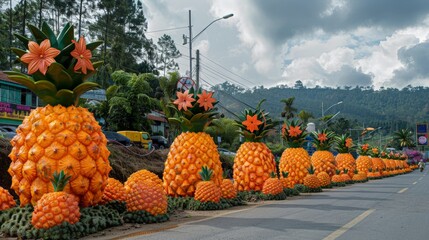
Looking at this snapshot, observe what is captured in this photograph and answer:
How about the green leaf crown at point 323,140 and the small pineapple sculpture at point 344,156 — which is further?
the small pineapple sculpture at point 344,156

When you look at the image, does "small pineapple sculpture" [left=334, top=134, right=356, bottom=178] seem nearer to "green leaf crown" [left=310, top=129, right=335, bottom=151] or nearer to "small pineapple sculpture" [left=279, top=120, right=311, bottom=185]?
"green leaf crown" [left=310, top=129, right=335, bottom=151]

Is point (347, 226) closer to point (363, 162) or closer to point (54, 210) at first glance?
point (54, 210)

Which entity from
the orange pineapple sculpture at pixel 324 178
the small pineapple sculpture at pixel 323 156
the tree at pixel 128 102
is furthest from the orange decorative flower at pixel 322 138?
the tree at pixel 128 102

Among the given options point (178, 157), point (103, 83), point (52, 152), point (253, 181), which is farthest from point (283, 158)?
point (103, 83)

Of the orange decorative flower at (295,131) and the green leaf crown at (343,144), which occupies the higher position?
the orange decorative flower at (295,131)

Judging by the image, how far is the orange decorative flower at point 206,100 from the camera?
13555mm

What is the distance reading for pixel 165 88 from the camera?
4281 cm

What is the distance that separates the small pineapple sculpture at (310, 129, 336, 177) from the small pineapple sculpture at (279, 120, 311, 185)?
11.8 ft

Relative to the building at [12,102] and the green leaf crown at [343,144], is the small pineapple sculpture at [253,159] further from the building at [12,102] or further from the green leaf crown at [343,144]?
the building at [12,102]

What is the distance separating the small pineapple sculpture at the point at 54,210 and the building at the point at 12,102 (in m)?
30.6

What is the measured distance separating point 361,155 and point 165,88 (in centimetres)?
1897

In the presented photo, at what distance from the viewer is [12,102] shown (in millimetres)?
37844

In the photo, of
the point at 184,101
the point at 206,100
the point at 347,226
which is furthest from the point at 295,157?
the point at 347,226

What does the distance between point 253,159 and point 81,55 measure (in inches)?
340
